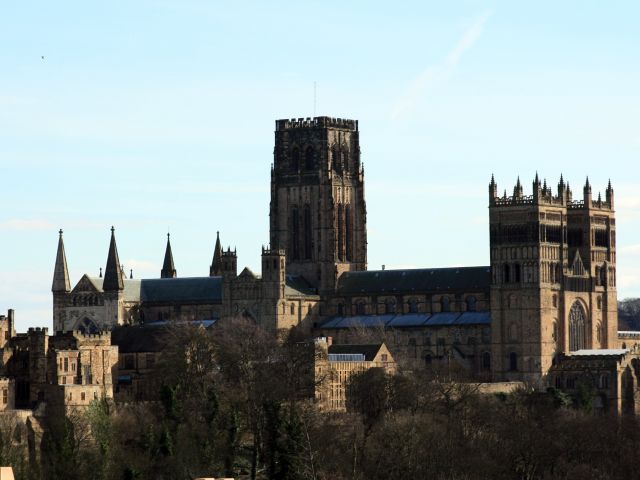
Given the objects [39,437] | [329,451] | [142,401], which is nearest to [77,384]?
[142,401]

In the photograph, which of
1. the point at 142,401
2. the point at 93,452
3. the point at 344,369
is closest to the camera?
the point at 93,452

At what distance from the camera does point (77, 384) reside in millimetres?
183000

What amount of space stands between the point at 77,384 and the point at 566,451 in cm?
3585

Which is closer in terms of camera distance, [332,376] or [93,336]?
[332,376]

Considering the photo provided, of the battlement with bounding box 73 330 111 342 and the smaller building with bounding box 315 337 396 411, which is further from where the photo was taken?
the battlement with bounding box 73 330 111 342

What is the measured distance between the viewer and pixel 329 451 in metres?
160

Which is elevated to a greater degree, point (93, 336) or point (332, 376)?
point (93, 336)

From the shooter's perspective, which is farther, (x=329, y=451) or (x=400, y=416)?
(x=400, y=416)

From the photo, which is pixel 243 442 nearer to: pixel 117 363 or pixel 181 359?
pixel 181 359

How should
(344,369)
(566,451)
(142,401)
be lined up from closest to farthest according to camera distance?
1. (566,451)
2. (142,401)
3. (344,369)

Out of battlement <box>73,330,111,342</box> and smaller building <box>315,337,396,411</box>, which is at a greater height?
battlement <box>73,330,111,342</box>

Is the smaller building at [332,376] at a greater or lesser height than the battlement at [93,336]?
lesser

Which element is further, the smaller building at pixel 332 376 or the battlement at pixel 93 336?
the battlement at pixel 93 336

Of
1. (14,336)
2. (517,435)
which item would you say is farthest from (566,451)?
(14,336)
